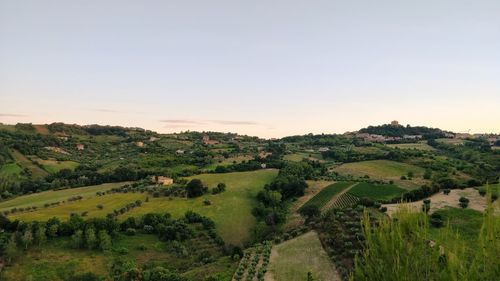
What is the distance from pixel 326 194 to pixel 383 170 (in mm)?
44067

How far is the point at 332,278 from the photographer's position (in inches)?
1912

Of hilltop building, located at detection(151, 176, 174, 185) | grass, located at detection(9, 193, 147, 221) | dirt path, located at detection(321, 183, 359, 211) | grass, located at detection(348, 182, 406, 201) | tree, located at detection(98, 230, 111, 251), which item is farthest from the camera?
hilltop building, located at detection(151, 176, 174, 185)

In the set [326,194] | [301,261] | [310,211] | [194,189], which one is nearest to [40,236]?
[194,189]

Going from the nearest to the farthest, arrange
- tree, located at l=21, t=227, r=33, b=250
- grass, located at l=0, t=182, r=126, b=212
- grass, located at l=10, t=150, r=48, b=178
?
tree, located at l=21, t=227, r=33, b=250, grass, located at l=0, t=182, r=126, b=212, grass, located at l=10, t=150, r=48, b=178

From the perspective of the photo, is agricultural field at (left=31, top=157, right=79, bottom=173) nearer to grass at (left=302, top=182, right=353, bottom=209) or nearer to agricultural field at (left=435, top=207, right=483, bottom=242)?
grass at (left=302, top=182, right=353, bottom=209)

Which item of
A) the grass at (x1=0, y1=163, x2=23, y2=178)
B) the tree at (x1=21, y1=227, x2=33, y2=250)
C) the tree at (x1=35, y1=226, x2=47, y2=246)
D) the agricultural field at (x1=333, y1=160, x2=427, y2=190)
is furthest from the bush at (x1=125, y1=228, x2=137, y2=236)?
the grass at (x1=0, y1=163, x2=23, y2=178)

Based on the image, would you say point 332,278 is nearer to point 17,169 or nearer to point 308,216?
point 308,216

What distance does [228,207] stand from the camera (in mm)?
96500

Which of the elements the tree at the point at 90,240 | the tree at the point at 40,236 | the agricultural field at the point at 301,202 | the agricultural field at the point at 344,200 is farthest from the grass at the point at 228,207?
the agricultural field at the point at 344,200

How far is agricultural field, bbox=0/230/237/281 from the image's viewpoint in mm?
58938

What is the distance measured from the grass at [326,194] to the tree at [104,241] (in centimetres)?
4727

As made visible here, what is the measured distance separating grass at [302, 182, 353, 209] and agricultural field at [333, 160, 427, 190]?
1839cm

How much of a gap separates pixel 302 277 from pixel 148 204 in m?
57.5

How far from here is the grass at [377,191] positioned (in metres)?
92.4
